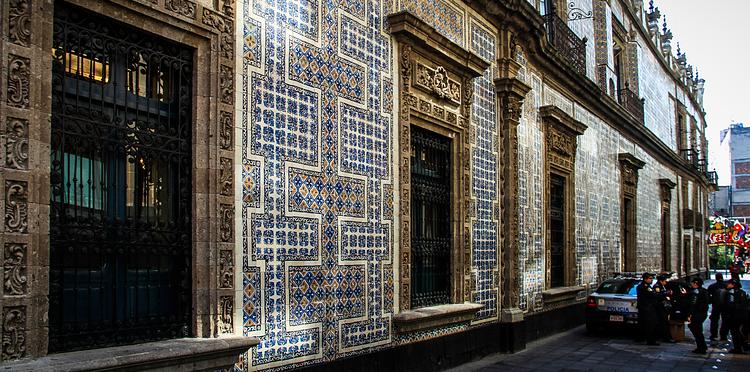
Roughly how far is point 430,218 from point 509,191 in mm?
2817

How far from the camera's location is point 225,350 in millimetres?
5555

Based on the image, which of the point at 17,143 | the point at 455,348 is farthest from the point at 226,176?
the point at 455,348

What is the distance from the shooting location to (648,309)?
13.4 metres

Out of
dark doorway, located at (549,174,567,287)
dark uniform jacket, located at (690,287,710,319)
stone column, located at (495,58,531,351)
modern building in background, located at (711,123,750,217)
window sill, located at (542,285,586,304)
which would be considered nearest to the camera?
stone column, located at (495,58,531,351)

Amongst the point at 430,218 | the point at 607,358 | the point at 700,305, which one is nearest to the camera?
the point at 430,218

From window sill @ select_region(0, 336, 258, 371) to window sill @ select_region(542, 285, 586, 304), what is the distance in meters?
9.35

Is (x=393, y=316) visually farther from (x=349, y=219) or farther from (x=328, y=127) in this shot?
(x=328, y=127)

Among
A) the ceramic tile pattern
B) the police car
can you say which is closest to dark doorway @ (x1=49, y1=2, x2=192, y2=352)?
the ceramic tile pattern

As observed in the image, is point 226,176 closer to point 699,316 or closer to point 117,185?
point 117,185

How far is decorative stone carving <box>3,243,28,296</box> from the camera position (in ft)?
14.1

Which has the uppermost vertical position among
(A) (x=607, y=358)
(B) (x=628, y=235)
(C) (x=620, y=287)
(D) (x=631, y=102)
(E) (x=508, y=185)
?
(D) (x=631, y=102)

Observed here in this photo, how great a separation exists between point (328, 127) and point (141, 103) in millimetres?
2350

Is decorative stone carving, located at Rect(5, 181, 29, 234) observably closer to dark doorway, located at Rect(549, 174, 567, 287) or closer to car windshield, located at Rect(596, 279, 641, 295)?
dark doorway, located at Rect(549, 174, 567, 287)

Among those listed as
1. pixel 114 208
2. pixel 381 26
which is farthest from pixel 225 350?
pixel 381 26
